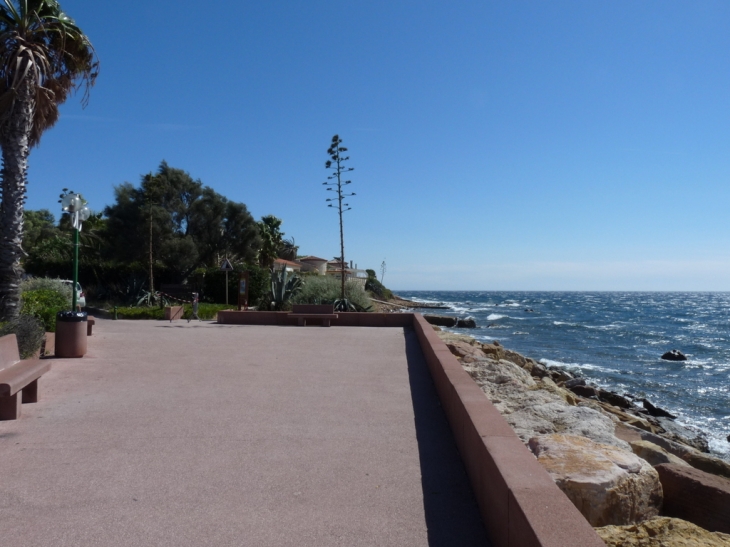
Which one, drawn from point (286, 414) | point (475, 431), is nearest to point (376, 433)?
point (286, 414)

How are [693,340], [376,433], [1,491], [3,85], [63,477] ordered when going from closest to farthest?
[1,491]
[63,477]
[376,433]
[3,85]
[693,340]

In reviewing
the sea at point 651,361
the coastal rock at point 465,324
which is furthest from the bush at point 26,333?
the coastal rock at point 465,324

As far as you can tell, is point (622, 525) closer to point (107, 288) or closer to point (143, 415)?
point (143, 415)

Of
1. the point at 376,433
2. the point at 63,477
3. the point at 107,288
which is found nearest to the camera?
the point at 63,477

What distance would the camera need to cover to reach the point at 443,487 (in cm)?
459

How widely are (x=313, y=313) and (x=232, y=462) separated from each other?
14.1 meters

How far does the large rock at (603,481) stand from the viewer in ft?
13.0

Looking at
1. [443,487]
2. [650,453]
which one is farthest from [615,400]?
[443,487]

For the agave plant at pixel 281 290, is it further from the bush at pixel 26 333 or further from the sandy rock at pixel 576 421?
the sandy rock at pixel 576 421

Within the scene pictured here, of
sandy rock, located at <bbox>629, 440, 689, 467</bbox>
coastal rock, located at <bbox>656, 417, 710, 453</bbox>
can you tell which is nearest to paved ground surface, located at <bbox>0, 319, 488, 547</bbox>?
sandy rock, located at <bbox>629, 440, 689, 467</bbox>

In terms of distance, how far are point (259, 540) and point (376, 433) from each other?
2.53 metres

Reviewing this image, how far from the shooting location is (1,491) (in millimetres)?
4379

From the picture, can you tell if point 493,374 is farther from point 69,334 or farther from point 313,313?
point 313,313

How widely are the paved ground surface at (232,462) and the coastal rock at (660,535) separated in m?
0.77
